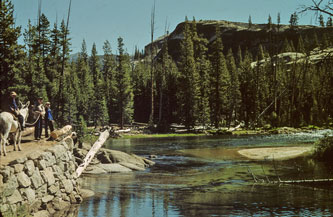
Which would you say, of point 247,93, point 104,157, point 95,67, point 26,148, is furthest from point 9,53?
point 95,67

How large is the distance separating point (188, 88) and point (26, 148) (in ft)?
186

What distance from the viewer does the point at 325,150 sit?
24.8 m

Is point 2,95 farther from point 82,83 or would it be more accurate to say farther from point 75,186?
point 82,83

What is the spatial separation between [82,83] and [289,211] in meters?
85.4

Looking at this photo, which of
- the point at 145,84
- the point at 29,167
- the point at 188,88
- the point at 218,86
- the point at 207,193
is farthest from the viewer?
the point at 145,84

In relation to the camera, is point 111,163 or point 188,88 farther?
point 188,88

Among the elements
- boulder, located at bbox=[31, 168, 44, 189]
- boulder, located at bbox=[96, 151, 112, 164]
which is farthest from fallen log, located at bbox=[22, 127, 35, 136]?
boulder, located at bbox=[96, 151, 112, 164]

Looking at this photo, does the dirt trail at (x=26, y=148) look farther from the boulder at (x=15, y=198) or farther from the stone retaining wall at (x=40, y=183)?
the boulder at (x=15, y=198)

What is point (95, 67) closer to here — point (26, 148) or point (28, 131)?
point (28, 131)

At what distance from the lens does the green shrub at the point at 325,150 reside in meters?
24.5

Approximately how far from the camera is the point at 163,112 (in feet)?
294

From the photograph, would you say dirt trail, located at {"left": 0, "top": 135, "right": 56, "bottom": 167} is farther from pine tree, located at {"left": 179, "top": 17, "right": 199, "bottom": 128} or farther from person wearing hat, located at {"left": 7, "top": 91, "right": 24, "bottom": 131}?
pine tree, located at {"left": 179, "top": 17, "right": 199, "bottom": 128}

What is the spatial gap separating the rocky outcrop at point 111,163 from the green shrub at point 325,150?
11992mm

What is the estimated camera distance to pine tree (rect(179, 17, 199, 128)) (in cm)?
6738
